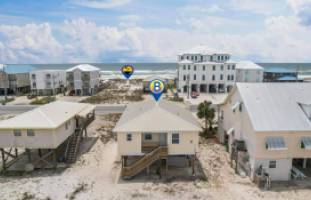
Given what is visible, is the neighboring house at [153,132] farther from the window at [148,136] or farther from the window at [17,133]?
the window at [17,133]

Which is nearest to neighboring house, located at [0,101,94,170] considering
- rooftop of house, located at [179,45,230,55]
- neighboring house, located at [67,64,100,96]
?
neighboring house, located at [67,64,100,96]

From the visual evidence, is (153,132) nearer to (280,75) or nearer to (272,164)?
(272,164)

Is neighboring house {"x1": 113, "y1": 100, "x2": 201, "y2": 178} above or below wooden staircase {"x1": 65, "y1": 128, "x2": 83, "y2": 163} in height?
above

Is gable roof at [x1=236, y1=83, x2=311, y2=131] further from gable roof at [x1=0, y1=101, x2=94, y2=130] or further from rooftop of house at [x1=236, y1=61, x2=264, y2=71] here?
rooftop of house at [x1=236, y1=61, x2=264, y2=71]

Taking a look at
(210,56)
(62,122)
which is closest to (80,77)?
(210,56)

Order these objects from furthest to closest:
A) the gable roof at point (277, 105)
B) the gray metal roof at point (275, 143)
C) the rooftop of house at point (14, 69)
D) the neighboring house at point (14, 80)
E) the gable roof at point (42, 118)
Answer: the rooftop of house at point (14, 69), the neighboring house at point (14, 80), the gable roof at point (42, 118), the gable roof at point (277, 105), the gray metal roof at point (275, 143)

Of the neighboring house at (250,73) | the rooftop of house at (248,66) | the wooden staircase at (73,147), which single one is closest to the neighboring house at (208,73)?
the neighboring house at (250,73)

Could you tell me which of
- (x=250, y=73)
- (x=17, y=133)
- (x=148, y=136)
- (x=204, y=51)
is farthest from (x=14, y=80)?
(x=250, y=73)

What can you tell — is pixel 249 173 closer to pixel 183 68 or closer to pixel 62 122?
pixel 62 122
